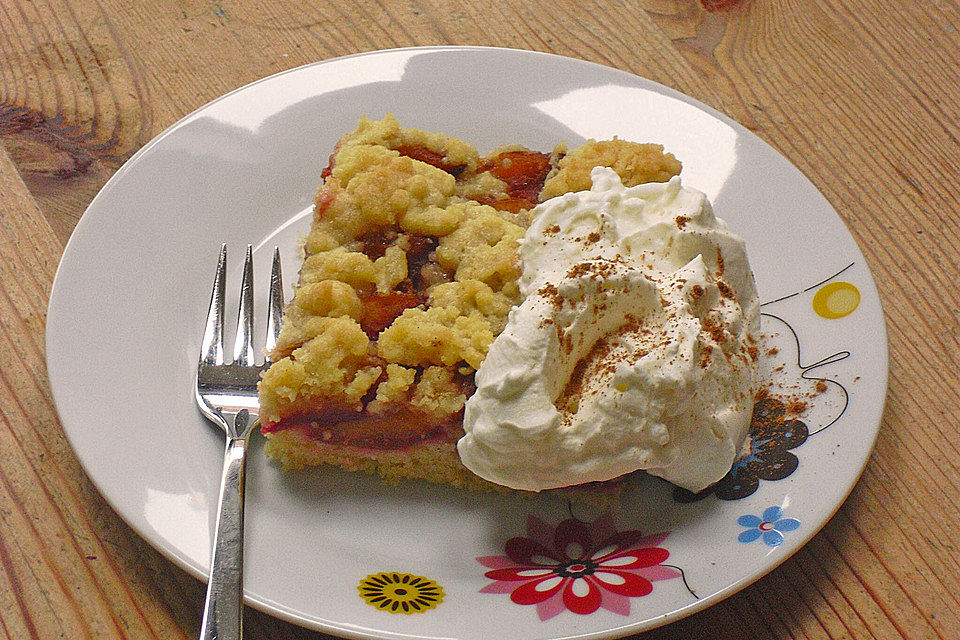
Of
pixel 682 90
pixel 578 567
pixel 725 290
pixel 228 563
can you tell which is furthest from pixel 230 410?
pixel 682 90

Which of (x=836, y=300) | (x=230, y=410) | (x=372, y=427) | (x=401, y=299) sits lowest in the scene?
(x=230, y=410)

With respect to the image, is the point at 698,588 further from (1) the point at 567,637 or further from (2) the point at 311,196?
(2) the point at 311,196

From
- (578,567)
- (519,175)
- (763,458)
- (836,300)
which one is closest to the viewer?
(578,567)

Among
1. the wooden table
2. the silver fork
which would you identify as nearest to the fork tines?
the silver fork

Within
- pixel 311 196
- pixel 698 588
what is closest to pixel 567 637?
pixel 698 588

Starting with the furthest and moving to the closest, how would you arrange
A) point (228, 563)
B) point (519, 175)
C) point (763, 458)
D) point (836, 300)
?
point (519, 175) → point (836, 300) → point (763, 458) → point (228, 563)

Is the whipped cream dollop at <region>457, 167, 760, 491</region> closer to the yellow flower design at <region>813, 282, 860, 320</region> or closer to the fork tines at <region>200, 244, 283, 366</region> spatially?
the yellow flower design at <region>813, 282, 860, 320</region>

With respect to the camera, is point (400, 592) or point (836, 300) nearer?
point (400, 592)

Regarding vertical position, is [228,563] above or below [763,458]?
below

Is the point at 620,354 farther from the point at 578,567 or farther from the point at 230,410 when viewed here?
the point at 230,410
